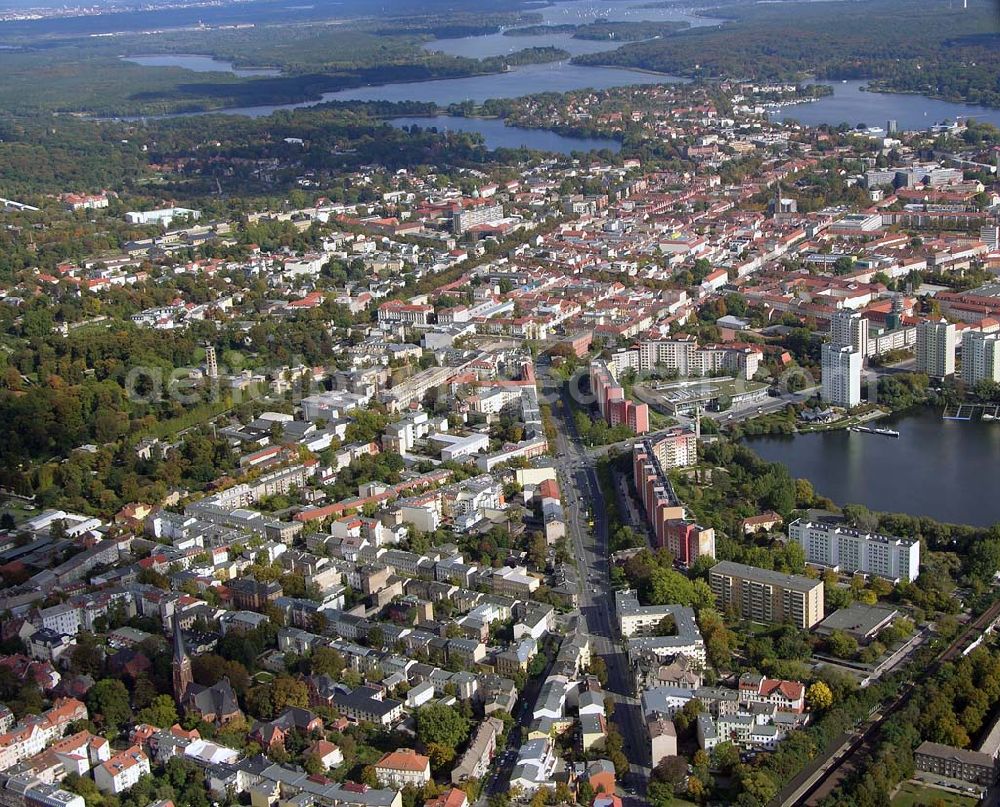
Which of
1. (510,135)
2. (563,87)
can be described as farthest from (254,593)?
(563,87)

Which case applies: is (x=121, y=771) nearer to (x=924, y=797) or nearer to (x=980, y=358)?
(x=924, y=797)

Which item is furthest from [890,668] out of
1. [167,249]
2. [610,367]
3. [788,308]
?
[167,249]

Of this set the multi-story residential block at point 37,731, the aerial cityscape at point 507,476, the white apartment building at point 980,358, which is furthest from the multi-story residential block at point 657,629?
the white apartment building at point 980,358

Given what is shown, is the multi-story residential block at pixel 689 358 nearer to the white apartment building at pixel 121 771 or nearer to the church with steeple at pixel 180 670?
the church with steeple at pixel 180 670

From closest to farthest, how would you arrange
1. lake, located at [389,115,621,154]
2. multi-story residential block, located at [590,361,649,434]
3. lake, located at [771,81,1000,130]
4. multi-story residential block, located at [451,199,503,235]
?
1. multi-story residential block, located at [590,361,649,434]
2. multi-story residential block, located at [451,199,503,235]
3. lake, located at [771,81,1000,130]
4. lake, located at [389,115,621,154]

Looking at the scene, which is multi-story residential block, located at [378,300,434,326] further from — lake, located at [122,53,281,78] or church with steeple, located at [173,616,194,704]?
lake, located at [122,53,281,78]

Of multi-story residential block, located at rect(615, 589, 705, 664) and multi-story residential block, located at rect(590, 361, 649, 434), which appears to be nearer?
multi-story residential block, located at rect(615, 589, 705, 664)

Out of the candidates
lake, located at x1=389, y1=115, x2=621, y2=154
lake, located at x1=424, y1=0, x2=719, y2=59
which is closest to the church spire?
lake, located at x1=389, y1=115, x2=621, y2=154
